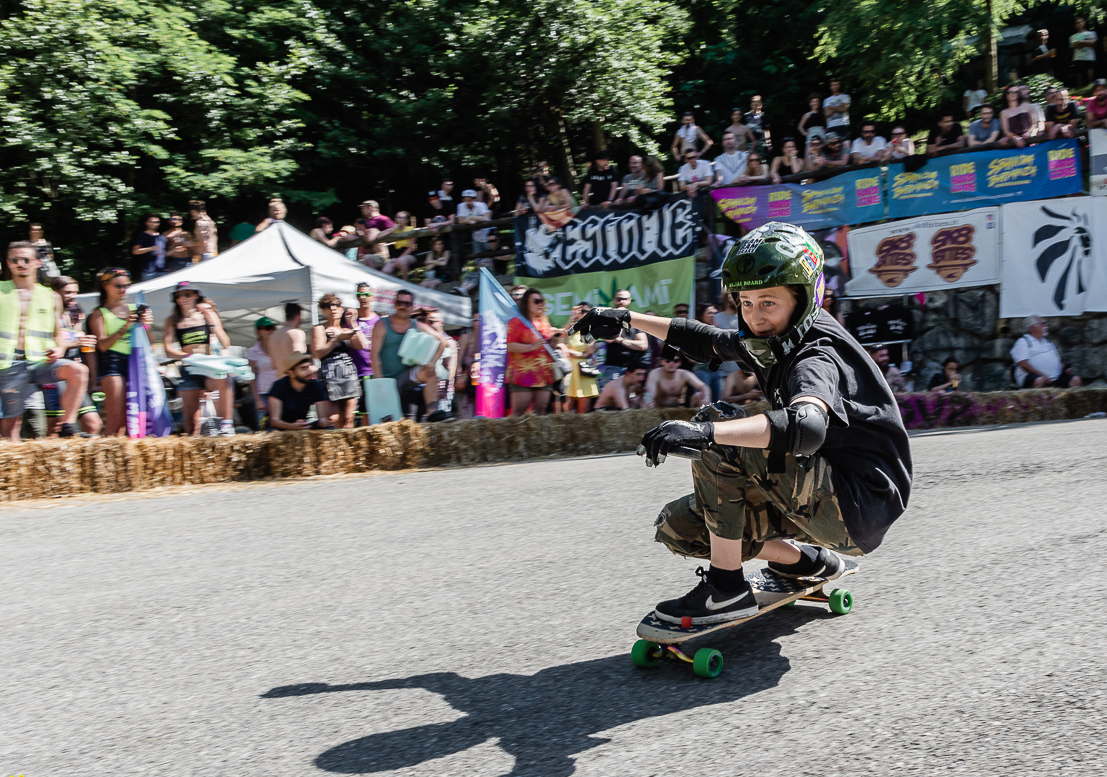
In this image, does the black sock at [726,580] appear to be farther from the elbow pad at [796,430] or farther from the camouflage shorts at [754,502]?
the elbow pad at [796,430]

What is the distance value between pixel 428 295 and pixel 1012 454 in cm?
825

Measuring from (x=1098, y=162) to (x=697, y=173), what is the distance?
5.44 m

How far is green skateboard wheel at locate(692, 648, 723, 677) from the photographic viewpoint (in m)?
3.13

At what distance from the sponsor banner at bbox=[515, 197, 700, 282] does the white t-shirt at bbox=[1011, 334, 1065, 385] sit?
15.1ft

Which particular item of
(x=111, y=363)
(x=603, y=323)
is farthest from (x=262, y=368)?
(x=603, y=323)

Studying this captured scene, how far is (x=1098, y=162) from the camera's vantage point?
39.5 ft

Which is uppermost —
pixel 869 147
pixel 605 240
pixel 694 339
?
pixel 869 147

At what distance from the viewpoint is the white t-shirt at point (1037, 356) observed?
1195cm

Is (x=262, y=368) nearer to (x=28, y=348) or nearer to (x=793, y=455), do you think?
(x=28, y=348)

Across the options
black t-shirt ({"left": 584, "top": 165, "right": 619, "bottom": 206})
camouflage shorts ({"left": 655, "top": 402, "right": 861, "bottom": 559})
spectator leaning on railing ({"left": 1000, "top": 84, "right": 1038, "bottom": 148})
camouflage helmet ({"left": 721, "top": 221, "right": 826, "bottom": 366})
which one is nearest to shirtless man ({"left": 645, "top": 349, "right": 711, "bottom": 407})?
black t-shirt ({"left": 584, "top": 165, "right": 619, "bottom": 206})

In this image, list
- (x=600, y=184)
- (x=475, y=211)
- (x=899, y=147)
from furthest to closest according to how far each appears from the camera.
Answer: (x=475, y=211)
(x=600, y=184)
(x=899, y=147)

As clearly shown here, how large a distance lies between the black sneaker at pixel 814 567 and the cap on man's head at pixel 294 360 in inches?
261

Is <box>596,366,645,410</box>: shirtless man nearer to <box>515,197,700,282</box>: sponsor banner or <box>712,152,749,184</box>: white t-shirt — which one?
<box>515,197,700,282</box>: sponsor banner

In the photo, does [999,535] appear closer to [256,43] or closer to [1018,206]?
[1018,206]
